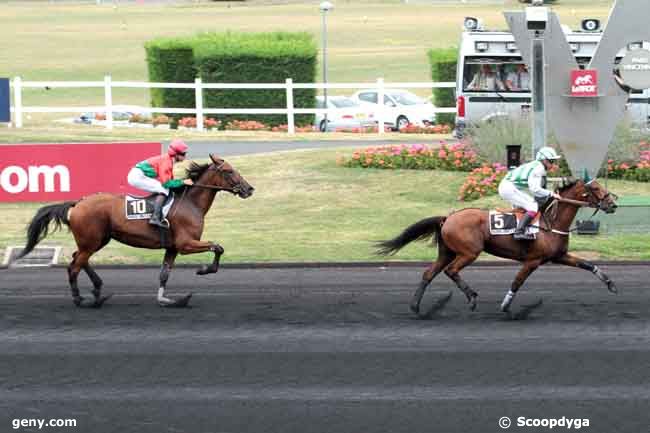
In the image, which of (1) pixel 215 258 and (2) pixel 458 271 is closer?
(2) pixel 458 271

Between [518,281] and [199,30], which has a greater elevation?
[199,30]

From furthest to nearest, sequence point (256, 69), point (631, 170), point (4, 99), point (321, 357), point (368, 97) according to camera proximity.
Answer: point (368, 97)
point (256, 69)
point (4, 99)
point (631, 170)
point (321, 357)

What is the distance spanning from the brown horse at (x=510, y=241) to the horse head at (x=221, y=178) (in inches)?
93.7

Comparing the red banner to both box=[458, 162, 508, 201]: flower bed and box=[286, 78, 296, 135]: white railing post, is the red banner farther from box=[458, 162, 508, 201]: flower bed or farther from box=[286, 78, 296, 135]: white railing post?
box=[286, 78, 296, 135]: white railing post

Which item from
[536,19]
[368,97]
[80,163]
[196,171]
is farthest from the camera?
[368,97]

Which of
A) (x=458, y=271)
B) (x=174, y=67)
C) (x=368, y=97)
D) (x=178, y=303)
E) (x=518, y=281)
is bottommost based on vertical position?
(x=178, y=303)

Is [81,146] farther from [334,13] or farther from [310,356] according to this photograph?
[334,13]

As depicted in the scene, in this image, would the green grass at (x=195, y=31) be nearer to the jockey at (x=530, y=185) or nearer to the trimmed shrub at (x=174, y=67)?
the trimmed shrub at (x=174, y=67)

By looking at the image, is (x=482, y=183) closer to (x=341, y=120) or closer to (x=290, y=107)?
(x=290, y=107)

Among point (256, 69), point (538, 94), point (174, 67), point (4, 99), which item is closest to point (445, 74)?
point (256, 69)

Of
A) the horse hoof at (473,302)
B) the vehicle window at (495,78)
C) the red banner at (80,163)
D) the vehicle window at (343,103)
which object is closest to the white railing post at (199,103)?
the vehicle window at (495,78)

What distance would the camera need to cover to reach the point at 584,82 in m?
21.8

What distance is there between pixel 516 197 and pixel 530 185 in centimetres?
23

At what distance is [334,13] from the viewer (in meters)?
83.9
